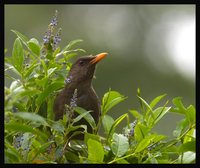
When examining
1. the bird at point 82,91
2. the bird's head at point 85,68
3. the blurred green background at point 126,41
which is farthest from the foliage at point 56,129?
the blurred green background at point 126,41

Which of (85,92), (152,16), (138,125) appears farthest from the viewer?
(152,16)

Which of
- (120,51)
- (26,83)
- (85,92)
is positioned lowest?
(120,51)

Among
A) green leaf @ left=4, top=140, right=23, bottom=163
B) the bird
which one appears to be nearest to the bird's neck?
the bird

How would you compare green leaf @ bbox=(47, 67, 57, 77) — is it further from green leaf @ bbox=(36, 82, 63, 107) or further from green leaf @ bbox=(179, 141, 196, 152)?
green leaf @ bbox=(179, 141, 196, 152)

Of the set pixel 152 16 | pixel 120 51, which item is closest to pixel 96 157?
pixel 120 51

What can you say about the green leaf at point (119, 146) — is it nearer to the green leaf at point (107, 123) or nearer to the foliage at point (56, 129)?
the foliage at point (56, 129)

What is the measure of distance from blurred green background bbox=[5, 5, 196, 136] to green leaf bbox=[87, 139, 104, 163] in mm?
7606

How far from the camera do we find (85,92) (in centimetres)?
427

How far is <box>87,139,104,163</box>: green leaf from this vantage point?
257 cm

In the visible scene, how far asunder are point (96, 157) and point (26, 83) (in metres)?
0.48

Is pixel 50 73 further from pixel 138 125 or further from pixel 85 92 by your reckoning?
pixel 85 92

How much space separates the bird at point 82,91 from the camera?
12.0 feet
